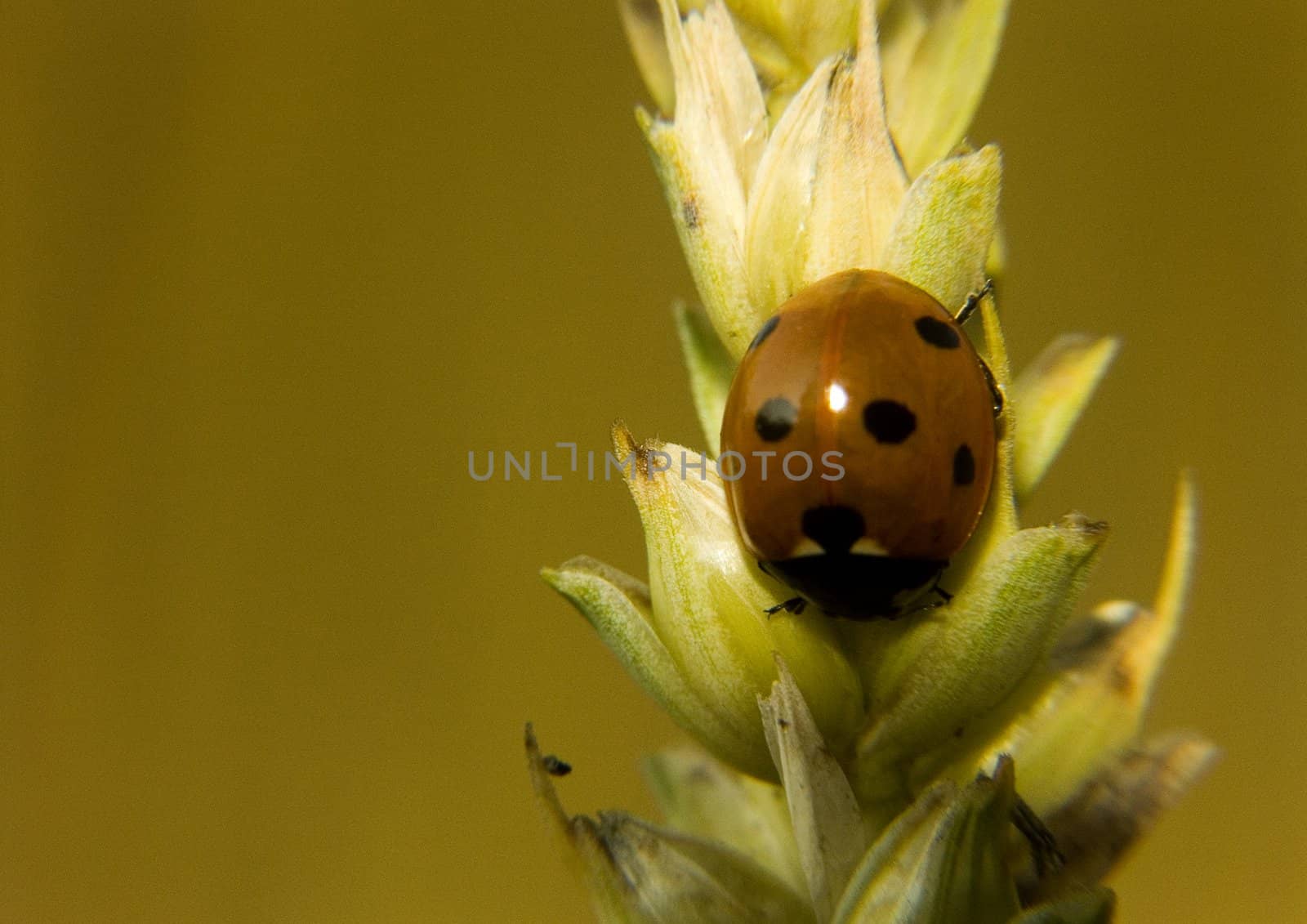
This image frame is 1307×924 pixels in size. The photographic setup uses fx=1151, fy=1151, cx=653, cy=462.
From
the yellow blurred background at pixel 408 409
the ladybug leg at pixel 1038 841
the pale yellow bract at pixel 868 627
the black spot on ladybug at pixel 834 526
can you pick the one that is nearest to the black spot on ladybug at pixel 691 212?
the pale yellow bract at pixel 868 627

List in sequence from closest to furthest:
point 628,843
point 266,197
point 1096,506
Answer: point 628,843, point 1096,506, point 266,197

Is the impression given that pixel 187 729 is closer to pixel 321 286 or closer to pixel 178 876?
pixel 178 876

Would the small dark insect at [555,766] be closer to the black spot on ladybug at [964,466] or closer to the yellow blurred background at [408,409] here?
the black spot on ladybug at [964,466]

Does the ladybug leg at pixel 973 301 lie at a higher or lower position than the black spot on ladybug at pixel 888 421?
higher

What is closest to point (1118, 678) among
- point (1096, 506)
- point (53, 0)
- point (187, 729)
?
point (1096, 506)

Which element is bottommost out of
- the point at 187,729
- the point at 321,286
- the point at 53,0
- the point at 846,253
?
the point at 846,253

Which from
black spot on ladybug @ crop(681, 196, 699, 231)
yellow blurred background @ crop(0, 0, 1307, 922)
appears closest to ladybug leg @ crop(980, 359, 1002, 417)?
black spot on ladybug @ crop(681, 196, 699, 231)

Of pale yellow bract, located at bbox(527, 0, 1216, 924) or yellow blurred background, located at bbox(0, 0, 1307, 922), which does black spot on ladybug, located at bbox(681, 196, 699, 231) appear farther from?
yellow blurred background, located at bbox(0, 0, 1307, 922)
